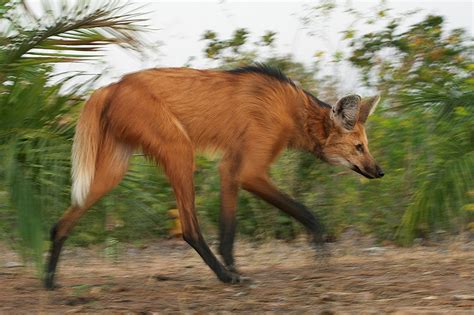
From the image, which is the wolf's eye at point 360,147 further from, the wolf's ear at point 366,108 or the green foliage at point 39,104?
the green foliage at point 39,104

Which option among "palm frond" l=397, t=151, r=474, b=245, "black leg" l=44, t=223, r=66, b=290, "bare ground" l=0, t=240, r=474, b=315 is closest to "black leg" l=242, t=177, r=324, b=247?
"bare ground" l=0, t=240, r=474, b=315

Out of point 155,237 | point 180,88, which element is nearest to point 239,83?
point 180,88

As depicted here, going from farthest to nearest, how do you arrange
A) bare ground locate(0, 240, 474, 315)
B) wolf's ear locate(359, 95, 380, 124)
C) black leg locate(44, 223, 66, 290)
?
wolf's ear locate(359, 95, 380, 124)
black leg locate(44, 223, 66, 290)
bare ground locate(0, 240, 474, 315)

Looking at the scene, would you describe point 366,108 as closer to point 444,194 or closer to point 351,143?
point 351,143

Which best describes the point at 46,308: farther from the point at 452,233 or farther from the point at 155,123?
the point at 452,233

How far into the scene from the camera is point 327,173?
624 cm

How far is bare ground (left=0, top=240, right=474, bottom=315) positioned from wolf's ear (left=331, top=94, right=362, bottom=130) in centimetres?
90

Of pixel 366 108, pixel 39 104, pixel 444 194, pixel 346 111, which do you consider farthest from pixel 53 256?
pixel 444 194

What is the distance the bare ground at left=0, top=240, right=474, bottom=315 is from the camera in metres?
3.80

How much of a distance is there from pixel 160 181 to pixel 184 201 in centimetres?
176

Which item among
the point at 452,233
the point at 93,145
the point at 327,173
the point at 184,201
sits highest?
the point at 93,145

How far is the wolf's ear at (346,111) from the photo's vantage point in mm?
4984

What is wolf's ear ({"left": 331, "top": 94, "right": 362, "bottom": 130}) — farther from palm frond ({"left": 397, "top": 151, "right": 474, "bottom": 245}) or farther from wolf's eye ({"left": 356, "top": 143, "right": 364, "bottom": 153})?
palm frond ({"left": 397, "top": 151, "right": 474, "bottom": 245})

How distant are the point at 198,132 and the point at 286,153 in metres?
1.81
